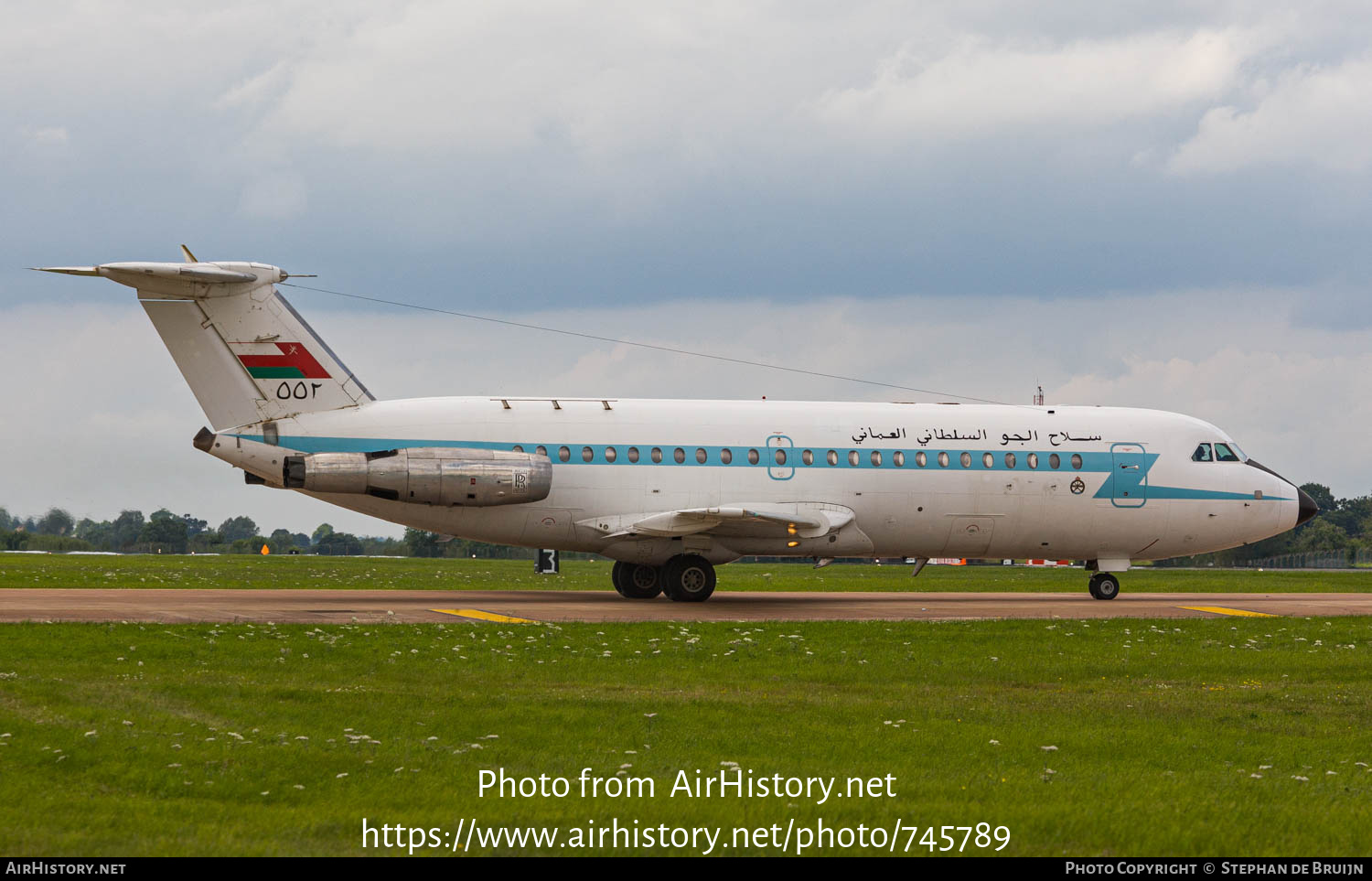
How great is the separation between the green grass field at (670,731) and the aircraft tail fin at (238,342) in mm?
8418

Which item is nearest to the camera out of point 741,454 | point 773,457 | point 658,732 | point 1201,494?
A: point 658,732

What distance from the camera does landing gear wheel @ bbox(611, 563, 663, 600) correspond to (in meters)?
31.6

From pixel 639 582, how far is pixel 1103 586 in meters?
11.8

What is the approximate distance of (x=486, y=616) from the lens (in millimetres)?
24594

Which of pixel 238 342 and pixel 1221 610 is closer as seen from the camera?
pixel 238 342

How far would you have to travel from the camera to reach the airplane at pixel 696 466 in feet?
90.7

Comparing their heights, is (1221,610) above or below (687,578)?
below

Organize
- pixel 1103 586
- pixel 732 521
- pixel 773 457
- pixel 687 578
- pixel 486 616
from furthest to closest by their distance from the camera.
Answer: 1. pixel 1103 586
2. pixel 773 457
3. pixel 687 578
4. pixel 732 521
5. pixel 486 616

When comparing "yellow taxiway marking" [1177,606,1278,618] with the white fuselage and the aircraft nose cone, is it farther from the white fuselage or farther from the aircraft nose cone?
the aircraft nose cone

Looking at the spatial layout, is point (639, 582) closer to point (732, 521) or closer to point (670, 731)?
point (732, 521)

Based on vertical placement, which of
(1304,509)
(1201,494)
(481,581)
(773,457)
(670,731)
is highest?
(773,457)

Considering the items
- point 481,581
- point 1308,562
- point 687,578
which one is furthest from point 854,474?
point 1308,562

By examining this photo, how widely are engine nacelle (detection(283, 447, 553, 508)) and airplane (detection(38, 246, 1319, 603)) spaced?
4 centimetres

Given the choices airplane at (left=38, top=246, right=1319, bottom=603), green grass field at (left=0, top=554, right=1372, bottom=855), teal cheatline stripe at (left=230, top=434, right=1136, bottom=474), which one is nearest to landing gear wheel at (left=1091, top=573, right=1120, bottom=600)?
airplane at (left=38, top=246, right=1319, bottom=603)
